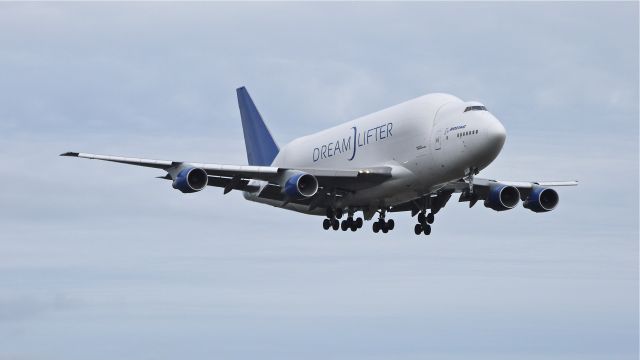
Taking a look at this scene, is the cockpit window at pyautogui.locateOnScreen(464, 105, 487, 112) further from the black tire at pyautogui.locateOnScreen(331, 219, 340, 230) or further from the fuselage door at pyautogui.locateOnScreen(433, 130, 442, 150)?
the black tire at pyautogui.locateOnScreen(331, 219, 340, 230)

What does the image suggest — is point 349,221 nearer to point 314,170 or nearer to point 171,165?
point 314,170

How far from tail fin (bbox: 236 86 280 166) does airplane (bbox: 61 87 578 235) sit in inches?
248

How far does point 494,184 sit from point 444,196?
272 cm

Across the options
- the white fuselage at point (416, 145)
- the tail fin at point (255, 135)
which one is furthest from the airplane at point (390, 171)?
the tail fin at point (255, 135)


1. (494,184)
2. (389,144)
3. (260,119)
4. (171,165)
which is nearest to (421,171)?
(389,144)

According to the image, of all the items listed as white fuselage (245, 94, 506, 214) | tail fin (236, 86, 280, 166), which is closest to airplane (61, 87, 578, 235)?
white fuselage (245, 94, 506, 214)

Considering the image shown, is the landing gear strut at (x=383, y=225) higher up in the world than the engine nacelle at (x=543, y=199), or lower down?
lower down

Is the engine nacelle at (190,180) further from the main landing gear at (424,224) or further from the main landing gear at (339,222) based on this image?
the main landing gear at (424,224)

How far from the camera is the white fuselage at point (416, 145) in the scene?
215 feet

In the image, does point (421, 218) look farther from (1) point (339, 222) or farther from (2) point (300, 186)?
(2) point (300, 186)

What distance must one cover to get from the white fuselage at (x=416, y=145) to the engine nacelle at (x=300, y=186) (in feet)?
11.3

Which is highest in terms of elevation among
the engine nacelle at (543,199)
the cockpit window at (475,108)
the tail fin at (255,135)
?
the tail fin at (255,135)

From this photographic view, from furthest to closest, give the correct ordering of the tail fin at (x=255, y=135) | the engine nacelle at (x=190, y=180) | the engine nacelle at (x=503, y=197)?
the tail fin at (x=255, y=135)
the engine nacelle at (x=503, y=197)
the engine nacelle at (x=190, y=180)

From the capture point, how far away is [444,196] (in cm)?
7325
